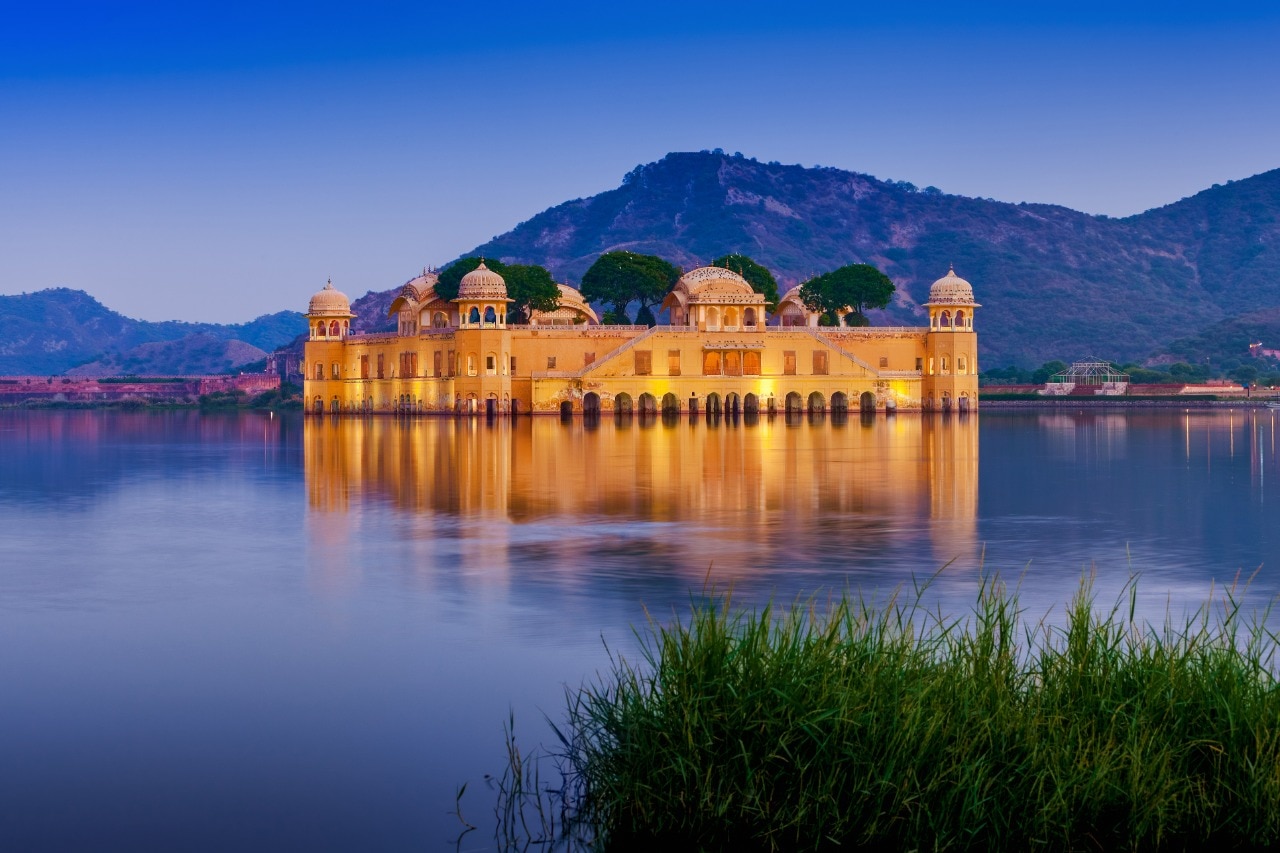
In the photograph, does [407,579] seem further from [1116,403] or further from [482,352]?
[1116,403]

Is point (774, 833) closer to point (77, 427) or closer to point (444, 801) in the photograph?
point (444, 801)

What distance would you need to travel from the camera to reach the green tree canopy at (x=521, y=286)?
243 feet

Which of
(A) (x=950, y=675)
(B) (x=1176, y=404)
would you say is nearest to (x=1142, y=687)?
(A) (x=950, y=675)

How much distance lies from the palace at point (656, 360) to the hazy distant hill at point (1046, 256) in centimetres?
7548

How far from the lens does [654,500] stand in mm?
23312

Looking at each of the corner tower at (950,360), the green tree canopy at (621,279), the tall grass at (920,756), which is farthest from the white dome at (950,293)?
the tall grass at (920,756)

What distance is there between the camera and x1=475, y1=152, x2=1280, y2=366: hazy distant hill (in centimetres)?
15312

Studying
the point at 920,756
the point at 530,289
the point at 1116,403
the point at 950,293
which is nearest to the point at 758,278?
the point at 950,293

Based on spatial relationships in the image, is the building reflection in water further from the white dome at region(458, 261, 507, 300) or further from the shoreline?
the shoreline

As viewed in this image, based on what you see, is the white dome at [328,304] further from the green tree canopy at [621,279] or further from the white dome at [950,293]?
the white dome at [950,293]

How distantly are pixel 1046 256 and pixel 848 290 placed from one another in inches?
4284

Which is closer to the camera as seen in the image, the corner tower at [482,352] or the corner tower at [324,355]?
the corner tower at [482,352]

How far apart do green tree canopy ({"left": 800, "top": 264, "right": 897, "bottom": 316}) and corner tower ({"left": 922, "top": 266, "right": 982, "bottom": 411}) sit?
558cm

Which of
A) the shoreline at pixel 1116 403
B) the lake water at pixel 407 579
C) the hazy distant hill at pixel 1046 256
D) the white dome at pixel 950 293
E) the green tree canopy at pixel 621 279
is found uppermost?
the hazy distant hill at pixel 1046 256
